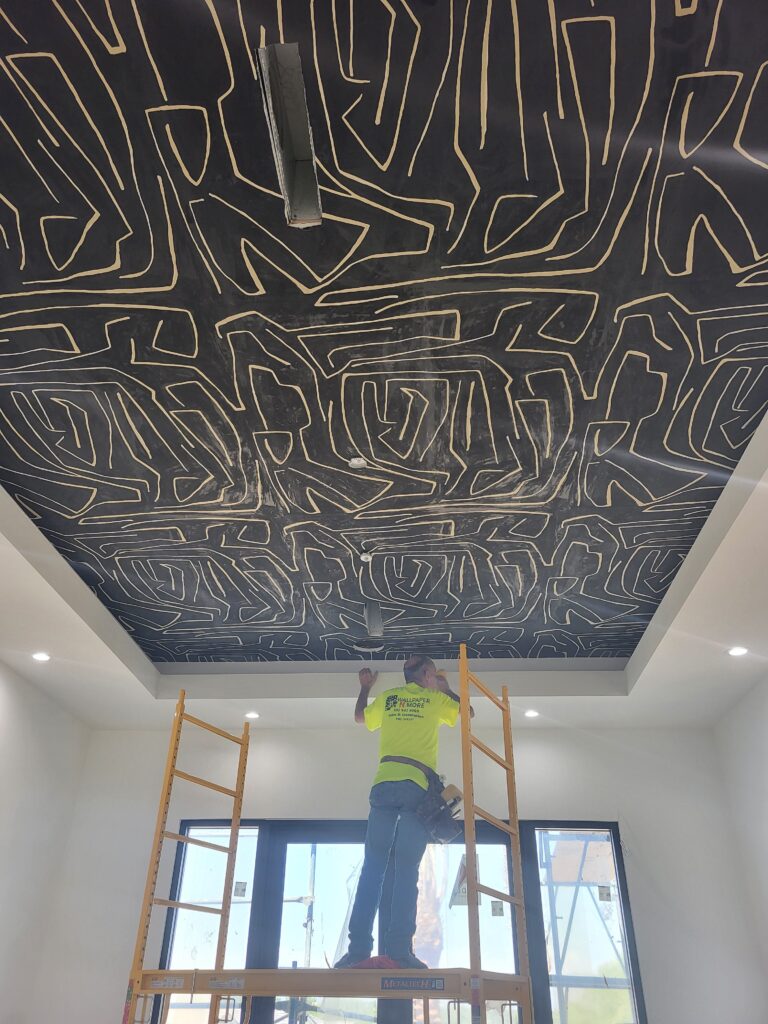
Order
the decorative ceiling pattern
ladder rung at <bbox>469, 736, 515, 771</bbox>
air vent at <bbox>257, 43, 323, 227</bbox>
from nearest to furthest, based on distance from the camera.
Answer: air vent at <bbox>257, 43, 323, 227</bbox>
the decorative ceiling pattern
ladder rung at <bbox>469, 736, 515, 771</bbox>

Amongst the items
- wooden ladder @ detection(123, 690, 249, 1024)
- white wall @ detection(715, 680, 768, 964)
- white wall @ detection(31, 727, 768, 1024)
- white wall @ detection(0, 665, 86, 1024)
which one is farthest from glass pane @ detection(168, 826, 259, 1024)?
white wall @ detection(715, 680, 768, 964)

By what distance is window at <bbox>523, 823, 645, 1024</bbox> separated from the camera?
545cm

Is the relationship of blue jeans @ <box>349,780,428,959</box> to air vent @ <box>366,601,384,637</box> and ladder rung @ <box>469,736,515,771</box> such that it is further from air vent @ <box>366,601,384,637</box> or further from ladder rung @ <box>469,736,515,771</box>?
air vent @ <box>366,601,384,637</box>

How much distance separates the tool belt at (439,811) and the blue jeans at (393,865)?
4cm

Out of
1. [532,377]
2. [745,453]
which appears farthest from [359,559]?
[745,453]

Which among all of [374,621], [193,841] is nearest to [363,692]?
[374,621]

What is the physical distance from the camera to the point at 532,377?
323cm

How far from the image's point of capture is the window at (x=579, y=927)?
5453mm

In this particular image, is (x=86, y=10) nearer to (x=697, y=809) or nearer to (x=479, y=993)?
(x=479, y=993)

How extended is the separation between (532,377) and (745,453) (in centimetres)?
111

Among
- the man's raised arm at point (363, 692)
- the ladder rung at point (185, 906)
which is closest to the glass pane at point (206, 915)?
the ladder rung at point (185, 906)

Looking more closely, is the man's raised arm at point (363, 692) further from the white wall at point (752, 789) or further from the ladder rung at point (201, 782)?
the white wall at point (752, 789)

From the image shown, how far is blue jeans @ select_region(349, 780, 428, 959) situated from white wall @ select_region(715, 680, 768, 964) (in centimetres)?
285

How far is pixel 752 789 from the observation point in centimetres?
555
